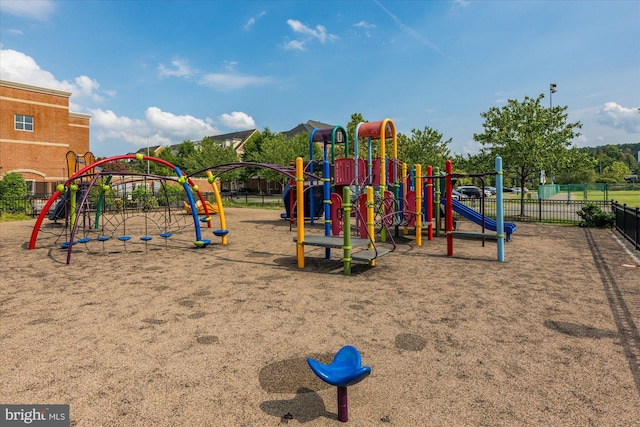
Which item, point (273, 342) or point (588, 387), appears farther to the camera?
point (273, 342)

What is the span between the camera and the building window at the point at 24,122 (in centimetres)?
2850

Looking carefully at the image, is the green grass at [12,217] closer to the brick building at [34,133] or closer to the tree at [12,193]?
the tree at [12,193]

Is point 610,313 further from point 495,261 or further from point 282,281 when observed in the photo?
point 282,281

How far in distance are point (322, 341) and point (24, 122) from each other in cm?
3547

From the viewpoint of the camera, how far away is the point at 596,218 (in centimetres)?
1416

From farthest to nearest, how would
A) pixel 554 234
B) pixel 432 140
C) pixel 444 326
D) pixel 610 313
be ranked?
1. pixel 432 140
2. pixel 554 234
3. pixel 610 313
4. pixel 444 326

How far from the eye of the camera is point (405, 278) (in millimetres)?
6793

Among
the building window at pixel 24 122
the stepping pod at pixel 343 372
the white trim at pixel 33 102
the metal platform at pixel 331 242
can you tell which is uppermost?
the white trim at pixel 33 102

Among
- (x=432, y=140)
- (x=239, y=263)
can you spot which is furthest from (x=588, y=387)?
(x=432, y=140)

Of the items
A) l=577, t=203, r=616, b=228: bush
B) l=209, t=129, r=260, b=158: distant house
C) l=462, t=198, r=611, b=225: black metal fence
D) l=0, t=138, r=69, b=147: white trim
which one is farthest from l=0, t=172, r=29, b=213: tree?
l=209, t=129, r=260, b=158: distant house

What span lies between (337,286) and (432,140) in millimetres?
26515

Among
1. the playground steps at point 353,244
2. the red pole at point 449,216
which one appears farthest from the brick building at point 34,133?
the red pole at point 449,216

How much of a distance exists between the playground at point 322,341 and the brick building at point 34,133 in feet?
87.4

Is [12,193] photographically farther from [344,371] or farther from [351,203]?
[344,371]
